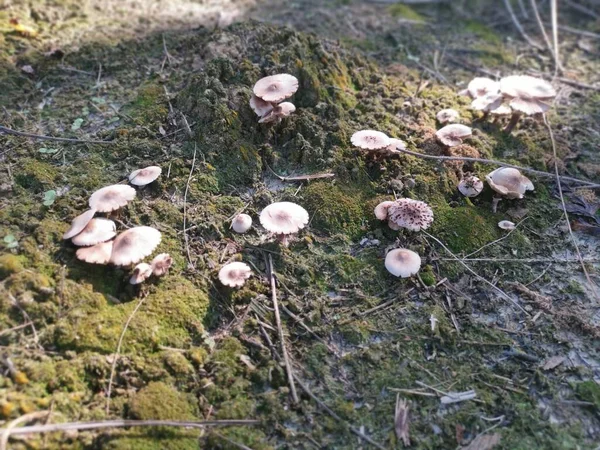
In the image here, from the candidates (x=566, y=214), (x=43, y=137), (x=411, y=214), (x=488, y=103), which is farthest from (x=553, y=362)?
(x=43, y=137)

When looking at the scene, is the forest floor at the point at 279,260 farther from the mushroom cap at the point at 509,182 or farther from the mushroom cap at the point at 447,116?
the mushroom cap at the point at 509,182

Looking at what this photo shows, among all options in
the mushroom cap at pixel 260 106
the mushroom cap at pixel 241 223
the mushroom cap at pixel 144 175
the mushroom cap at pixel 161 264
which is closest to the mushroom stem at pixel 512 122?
the mushroom cap at pixel 260 106

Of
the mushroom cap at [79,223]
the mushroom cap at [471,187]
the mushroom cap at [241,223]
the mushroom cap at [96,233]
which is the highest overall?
the mushroom cap at [79,223]

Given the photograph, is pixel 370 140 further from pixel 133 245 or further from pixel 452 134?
pixel 133 245

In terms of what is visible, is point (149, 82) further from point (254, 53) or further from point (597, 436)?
point (597, 436)

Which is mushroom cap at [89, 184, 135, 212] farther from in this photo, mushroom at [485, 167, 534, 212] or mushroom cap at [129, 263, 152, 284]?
mushroom at [485, 167, 534, 212]

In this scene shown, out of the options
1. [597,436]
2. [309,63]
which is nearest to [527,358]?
[597,436]
